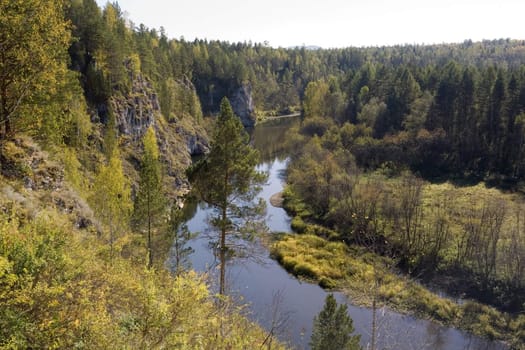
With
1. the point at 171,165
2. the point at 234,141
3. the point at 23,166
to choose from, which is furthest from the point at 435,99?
the point at 23,166

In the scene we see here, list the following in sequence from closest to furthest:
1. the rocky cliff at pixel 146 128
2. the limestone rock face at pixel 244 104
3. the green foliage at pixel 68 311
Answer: the green foliage at pixel 68 311
the rocky cliff at pixel 146 128
the limestone rock face at pixel 244 104

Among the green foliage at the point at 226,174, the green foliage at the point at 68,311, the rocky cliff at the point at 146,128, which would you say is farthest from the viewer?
the rocky cliff at the point at 146,128

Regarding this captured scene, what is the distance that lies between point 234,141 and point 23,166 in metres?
10.6

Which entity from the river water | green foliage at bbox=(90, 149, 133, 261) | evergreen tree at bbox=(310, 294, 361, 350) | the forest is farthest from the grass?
green foliage at bbox=(90, 149, 133, 261)

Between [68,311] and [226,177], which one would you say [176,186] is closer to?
[226,177]

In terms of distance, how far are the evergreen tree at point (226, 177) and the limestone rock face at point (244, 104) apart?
318ft

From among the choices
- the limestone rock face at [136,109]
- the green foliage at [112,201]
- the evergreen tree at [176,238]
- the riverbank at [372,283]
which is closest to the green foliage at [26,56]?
the green foliage at [112,201]

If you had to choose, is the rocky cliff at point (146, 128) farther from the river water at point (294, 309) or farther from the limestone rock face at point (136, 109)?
the river water at point (294, 309)

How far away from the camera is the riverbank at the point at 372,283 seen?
91.6 feet

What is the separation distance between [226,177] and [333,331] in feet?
31.9

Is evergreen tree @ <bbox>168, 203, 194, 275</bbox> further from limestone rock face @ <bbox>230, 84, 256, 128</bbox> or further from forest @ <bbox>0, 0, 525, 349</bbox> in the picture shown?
limestone rock face @ <bbox>230, 84, 256, 128</bbox>

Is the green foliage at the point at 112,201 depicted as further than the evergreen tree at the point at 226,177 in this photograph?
Yes

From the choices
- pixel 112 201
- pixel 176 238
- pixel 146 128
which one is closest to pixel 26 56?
pixel 176 238

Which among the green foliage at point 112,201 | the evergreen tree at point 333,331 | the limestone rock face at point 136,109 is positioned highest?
the limestone rock face at point 136,109
